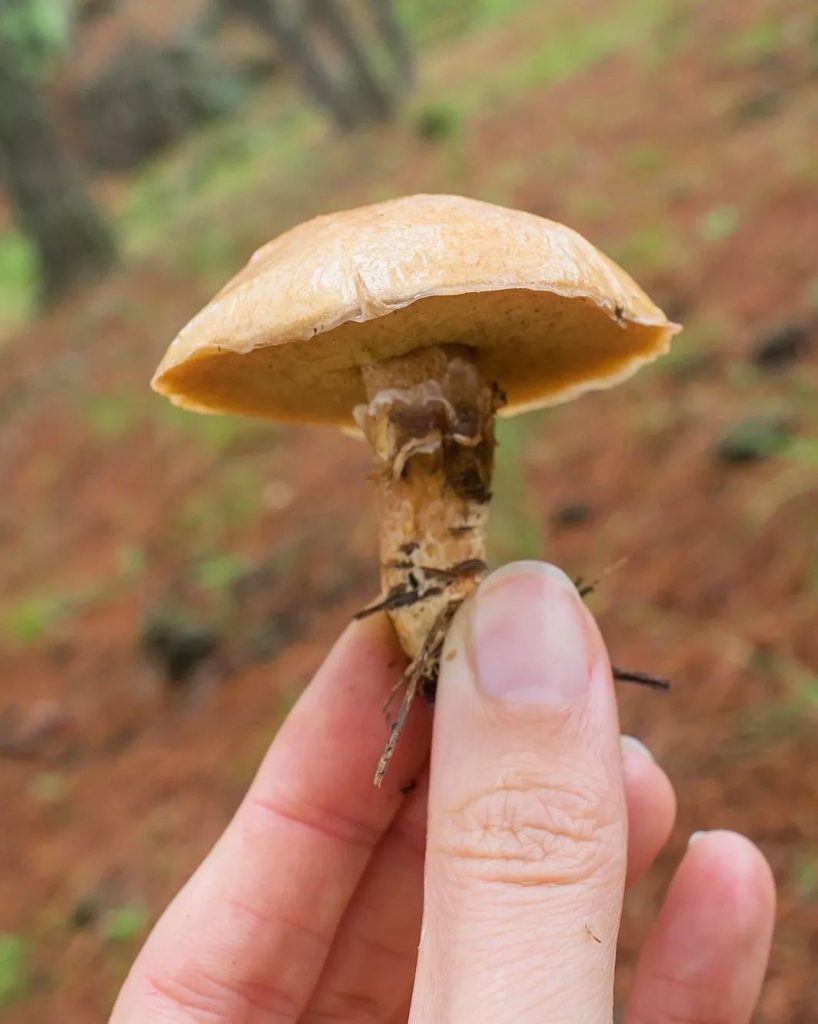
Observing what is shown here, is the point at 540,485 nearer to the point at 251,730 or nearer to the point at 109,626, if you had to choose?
the point at 251,730

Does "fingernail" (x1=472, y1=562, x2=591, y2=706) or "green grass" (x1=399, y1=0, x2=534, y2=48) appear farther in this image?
"green grass" (x1=399, y1=0, x2=534, y2=48)

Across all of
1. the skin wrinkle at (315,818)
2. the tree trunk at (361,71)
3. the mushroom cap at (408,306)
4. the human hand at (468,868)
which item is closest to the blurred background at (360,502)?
the human hand at (468,868)

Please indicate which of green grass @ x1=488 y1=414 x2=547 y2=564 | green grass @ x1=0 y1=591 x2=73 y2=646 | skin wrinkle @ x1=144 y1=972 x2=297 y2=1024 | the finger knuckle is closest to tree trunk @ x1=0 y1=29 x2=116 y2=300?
green grass @ x1=0 y1=591 x2=73 y2=646

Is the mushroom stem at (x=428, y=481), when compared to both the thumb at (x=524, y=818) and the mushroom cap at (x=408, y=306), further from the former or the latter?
the thumb at (x=524, y=818)

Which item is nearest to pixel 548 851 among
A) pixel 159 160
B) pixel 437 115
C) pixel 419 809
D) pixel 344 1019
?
pixel 419 809

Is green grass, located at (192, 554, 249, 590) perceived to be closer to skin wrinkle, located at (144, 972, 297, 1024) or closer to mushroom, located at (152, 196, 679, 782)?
mushroom, located at (152, 196, 679, 782)

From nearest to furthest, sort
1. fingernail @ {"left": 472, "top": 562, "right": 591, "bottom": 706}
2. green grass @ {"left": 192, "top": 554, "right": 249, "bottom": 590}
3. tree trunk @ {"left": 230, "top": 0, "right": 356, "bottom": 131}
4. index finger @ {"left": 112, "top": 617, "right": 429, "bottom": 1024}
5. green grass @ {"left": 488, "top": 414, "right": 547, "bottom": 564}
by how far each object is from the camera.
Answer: fingernail @ {"left": 472, "top": 562, "right": 591, "bottom": 706}, index finger @ {"left": 112, "top": 617, "right": 429, "bottom": 1024}, green grass @ {"left": 488, "top": 414, "right": 547, "bottom": 564}, green grass @ {"left": 192, "top": 554, "right": 249, "bottom": 590}, tree trunk @ {"left": 230, "top": 0, "right": 356, "bottom": 131}

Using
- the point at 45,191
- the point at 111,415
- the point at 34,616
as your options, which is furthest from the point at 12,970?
the point at 45,191
